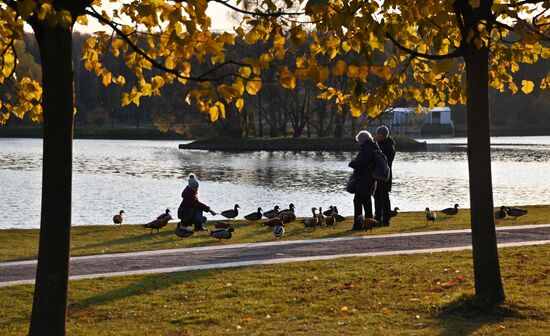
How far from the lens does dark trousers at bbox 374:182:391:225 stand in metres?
18.0

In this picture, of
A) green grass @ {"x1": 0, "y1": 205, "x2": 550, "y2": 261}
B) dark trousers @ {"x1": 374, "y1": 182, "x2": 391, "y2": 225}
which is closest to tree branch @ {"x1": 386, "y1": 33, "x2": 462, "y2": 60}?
green grass @ {"x1": 0, "y1": 205, "x2": 550, "y2": 261}

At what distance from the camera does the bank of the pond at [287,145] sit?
75438 mm

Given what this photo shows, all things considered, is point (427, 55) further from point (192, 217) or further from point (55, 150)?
point (192, 217)

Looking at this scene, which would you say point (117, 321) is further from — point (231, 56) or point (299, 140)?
point (299, 140)

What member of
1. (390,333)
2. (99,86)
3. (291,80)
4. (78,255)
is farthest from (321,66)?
(99,86)

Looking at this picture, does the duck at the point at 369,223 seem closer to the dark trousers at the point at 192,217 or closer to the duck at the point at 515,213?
the dark trousers at the point at 192,217

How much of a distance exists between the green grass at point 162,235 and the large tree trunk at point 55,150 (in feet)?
22.3

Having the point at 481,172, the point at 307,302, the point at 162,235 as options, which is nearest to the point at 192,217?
the point at 162,235

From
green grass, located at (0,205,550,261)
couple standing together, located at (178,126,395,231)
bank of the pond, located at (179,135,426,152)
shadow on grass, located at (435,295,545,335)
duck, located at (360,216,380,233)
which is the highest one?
bank of the pond, located at (179,135,426,152)

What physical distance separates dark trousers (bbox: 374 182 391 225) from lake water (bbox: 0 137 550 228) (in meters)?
9.45

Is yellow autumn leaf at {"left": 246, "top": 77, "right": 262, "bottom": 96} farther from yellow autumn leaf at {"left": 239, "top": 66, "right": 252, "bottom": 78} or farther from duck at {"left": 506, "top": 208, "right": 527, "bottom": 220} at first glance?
duck at {"left": 506, "top": 208, "right": 527, "bottom": 220}

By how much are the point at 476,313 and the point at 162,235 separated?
9.16 m

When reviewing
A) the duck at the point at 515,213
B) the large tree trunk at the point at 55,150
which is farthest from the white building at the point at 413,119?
the large tree trunk at the point at 55,150

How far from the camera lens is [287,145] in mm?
77000
